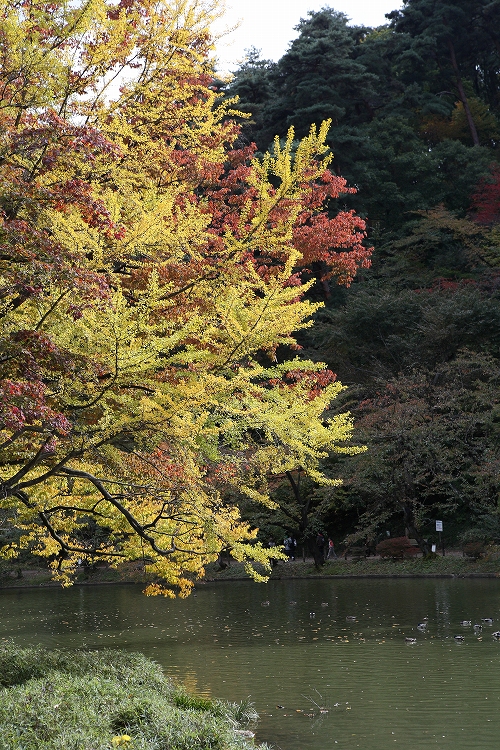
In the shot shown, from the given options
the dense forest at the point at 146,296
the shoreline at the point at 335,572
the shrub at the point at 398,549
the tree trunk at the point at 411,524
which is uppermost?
the dense forest at the point at 146,296

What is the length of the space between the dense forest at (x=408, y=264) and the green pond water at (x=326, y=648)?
354cm

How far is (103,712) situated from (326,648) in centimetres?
677

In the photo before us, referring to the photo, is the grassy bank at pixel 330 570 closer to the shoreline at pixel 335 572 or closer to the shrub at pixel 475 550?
the shoreline at pixel 335 572

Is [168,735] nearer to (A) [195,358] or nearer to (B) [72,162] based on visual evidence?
(A) [195,358]

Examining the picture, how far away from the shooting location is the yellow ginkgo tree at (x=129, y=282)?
5.04m

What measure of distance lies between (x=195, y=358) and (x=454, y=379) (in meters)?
19.8

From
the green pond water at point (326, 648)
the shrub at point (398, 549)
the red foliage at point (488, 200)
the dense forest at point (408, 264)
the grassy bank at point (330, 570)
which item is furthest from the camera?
the red foliage at point (488, 200)

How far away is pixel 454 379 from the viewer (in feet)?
79.4

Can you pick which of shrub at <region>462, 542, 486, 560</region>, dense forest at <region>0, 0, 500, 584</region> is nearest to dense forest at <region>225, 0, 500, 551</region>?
shrub at <region>462, 542, 486, 560</region>

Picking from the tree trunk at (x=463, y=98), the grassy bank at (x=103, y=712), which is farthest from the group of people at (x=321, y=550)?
the tree trunk at (x=463, y=98)

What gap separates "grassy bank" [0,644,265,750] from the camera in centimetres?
509

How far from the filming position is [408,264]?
30016 mm

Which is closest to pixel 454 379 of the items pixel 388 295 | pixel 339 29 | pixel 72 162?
pixel 388 295

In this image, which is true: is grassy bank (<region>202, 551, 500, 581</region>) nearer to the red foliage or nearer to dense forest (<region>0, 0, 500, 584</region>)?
the red foliage
